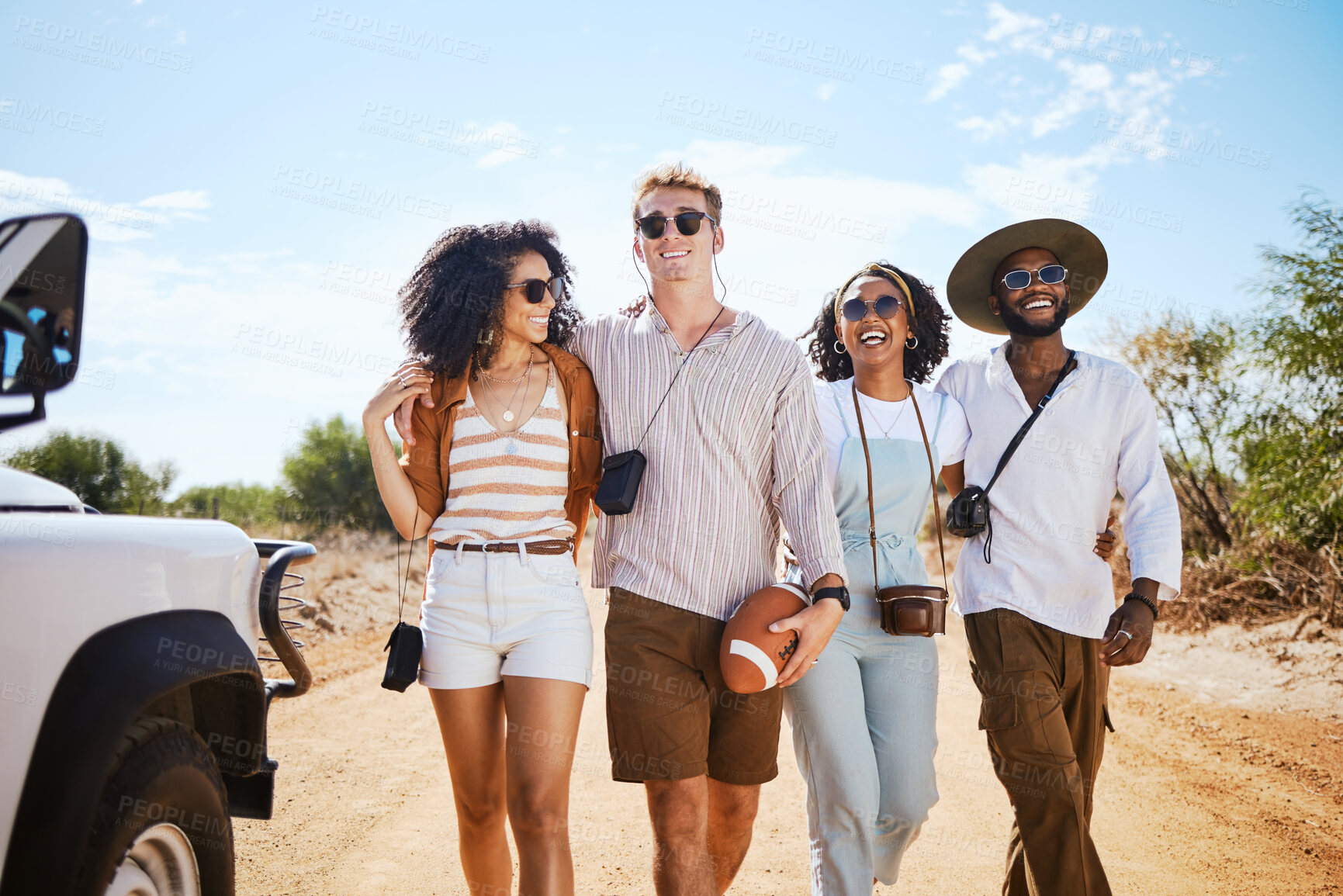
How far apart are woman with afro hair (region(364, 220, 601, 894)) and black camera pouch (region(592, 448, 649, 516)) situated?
13 cm

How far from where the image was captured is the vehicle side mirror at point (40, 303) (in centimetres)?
237

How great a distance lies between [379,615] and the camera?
13570mm

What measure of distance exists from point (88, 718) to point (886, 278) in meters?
3.36

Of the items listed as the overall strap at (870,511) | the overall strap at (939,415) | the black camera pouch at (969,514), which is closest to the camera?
the overall strap at (870,511)

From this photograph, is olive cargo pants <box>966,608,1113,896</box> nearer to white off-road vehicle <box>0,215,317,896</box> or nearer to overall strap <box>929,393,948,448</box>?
overall strap <box>929,393,948,448</box>

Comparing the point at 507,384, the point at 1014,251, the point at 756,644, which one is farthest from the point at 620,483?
the point at 1014,251

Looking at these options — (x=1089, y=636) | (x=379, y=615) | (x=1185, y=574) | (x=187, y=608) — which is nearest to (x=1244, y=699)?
(x=1185, y=574)

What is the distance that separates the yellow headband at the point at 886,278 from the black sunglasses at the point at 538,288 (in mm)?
1390

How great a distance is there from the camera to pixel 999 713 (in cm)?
370

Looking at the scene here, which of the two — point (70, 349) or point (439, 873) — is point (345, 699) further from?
point (70, 349)

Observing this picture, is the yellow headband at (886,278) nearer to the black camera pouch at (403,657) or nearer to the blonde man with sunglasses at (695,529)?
the blonde man with sunglasses at (695,529)

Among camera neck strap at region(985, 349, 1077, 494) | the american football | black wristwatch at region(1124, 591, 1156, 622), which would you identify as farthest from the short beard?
the american football

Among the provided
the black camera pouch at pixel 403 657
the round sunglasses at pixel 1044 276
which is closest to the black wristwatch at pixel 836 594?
the black camera pouch at pixel 403 657

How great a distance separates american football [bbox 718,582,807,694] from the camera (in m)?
3.20
